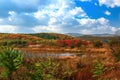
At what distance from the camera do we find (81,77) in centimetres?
1789

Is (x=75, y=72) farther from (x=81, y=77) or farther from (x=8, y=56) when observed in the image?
(x=8, y=56)

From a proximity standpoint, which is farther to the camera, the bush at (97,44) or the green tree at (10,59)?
the bush at (97,44)

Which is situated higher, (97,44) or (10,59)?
(10,59)

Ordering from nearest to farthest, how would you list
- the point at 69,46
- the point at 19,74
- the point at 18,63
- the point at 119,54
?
1. the point at 18,63
2. the point at 19,74
3. the point at 119,54
4. the point at 69,46

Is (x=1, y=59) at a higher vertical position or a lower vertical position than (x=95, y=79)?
higher

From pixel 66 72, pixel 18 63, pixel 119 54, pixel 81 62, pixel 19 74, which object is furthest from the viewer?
pixel 119 54

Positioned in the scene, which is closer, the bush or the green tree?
the green tree

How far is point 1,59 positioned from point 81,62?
10.9 meters

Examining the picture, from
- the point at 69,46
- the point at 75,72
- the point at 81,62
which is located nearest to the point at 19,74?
the point at 75,72

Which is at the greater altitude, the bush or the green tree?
the green tree

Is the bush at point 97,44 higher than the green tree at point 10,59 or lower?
lower

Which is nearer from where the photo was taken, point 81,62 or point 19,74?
point 19,74

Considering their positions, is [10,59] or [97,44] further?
[97,44]

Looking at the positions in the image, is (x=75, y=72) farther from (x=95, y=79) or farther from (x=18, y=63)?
(x=18, y=63)
